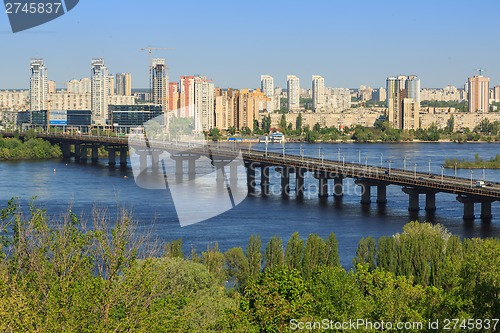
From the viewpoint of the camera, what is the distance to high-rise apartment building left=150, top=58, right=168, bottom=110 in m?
62.4

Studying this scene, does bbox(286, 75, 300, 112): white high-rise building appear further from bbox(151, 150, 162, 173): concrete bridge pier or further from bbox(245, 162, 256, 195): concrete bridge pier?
bbox(245, 162, 256, 195): concrete bridge pier

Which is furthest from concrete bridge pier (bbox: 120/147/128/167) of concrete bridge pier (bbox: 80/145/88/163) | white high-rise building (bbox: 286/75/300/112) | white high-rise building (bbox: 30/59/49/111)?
white high-rise building (bbox: 286/75/300/112)

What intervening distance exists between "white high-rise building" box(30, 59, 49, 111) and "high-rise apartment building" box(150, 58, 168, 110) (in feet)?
25.4

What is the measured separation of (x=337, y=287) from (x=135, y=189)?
15544 millimetres

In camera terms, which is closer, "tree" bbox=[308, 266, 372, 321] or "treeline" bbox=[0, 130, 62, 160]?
"tree" bbox=[308, 266, 372, 321]

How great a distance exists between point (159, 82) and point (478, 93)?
29.0 m

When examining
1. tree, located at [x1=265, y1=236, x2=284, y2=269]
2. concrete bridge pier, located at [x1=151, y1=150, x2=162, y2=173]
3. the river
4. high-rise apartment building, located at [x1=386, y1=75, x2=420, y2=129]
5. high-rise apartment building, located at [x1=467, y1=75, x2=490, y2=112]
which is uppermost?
high-rise apartment building, located at [x1=467, y1=75, x2=490, y2=112]

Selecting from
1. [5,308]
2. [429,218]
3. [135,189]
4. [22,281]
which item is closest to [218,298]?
[22,281]

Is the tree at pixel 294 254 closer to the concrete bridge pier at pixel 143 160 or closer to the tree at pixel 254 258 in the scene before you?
the tree at pixel 254 258

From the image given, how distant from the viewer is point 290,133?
189 feet

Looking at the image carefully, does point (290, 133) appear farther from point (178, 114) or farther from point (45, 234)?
point (45, 234)

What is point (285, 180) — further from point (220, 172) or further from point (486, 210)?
point (486, 210)

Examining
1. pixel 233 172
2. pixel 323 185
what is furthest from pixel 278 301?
pixel 233 172

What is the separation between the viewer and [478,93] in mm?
79000
